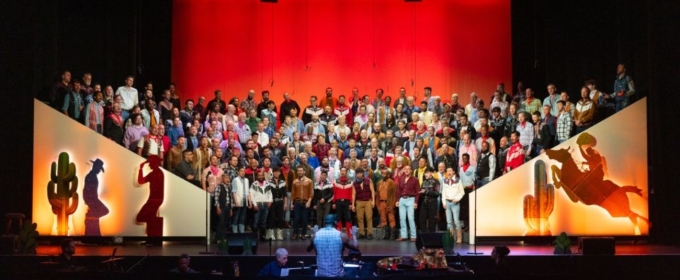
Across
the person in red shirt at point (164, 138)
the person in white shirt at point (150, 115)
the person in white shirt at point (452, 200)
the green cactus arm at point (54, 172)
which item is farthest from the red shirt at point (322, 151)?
the green cactus arm at point (54, 172)

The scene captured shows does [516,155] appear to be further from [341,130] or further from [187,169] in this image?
[187,169]

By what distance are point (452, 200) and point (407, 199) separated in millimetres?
893

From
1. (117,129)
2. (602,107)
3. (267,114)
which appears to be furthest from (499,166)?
(117,129)

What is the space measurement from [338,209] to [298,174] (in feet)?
3.23

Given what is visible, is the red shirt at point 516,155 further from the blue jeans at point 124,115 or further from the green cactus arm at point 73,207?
the green cactus arm at point 73,207

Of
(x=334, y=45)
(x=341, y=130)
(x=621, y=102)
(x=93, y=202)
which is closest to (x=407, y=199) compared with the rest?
(x=341, y=130)

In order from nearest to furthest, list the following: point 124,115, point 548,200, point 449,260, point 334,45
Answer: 1. point 449,260
2. point 548,200
3. point 124,115
4. point 334,45

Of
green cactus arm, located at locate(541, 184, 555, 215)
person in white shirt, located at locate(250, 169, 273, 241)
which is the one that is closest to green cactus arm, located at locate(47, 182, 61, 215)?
person in white shirt, located at locate(250, 169, 273, 241)

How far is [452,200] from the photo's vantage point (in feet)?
55.4

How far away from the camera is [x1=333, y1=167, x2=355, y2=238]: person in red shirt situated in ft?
57.2

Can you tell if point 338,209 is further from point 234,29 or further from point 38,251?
point 234,29

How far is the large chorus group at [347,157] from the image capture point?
17.2m

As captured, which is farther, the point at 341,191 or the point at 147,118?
the point at 147,118

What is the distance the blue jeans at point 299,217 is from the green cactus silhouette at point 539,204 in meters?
3.97
